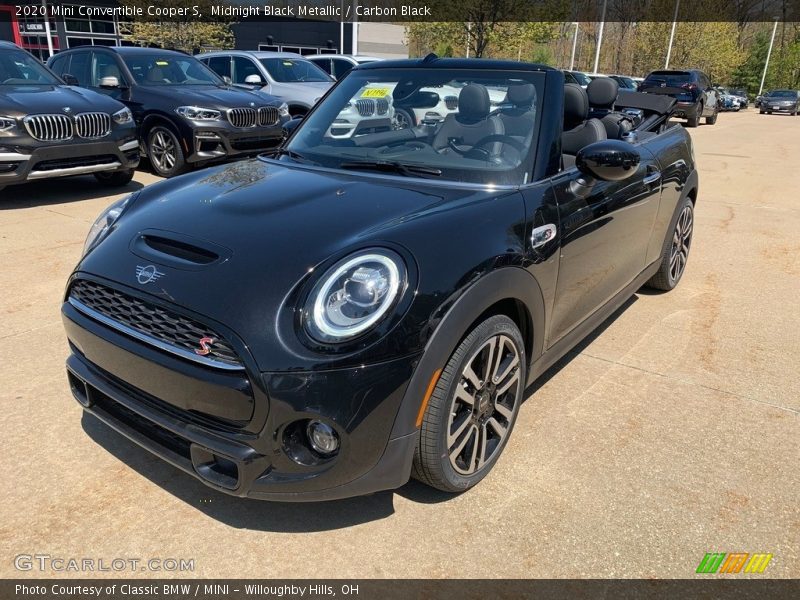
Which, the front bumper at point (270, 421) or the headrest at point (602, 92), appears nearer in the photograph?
the front bumper at point (270, 421)

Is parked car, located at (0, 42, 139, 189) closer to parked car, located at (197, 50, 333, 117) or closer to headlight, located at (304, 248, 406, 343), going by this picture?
parked car, located at (197, 50, 333, 117)

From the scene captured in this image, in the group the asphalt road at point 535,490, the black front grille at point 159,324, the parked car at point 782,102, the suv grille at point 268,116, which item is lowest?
the parked car at point 782,102

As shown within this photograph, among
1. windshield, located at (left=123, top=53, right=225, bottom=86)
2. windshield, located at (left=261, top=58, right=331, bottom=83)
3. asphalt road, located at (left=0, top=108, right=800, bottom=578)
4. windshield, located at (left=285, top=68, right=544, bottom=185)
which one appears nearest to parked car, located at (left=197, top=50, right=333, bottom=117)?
windshield, located at (left=261, top=58, right=331, bottom=83)

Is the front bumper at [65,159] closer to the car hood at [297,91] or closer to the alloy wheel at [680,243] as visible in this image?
the car hood at [297,91]

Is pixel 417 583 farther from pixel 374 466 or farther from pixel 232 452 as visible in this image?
pixel 232 452

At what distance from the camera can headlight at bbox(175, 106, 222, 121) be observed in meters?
7.88

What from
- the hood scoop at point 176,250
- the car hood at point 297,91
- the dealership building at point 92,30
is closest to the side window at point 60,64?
the car hood at point 297,91

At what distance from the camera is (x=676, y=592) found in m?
2.07

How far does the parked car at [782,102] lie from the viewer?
1359 inches

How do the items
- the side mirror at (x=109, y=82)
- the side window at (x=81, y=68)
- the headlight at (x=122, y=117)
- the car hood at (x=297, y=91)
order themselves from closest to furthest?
the headlight at (x=122, y=117)
the side mirror at (x=109, y=82)
the side window at (x=81, y=68)
the car hood at (x=297, y=91)

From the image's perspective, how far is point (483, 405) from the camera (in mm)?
2436

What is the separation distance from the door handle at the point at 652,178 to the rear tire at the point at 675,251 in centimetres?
64

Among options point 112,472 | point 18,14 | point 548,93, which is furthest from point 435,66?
point 18,14

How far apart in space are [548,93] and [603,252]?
81cm
